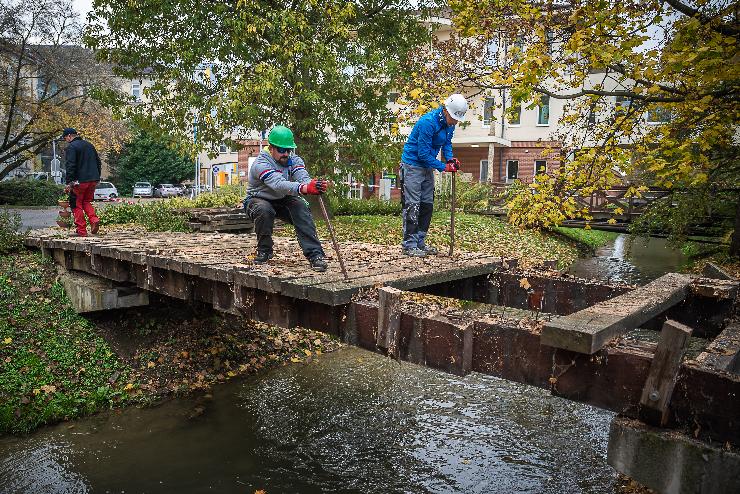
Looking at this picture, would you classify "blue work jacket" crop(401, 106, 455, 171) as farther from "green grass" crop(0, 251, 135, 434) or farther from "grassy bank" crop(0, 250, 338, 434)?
"green grass" crop(0, 251, 135, 434)

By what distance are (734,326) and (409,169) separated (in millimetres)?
3581

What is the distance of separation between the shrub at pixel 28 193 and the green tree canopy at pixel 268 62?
1627 cm

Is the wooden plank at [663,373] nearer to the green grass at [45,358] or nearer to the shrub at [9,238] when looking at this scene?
the green grass at [45,358]

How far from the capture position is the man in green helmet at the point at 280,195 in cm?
598

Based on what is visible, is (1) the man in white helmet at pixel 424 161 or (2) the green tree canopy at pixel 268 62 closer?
(1) the man in white helmet at pixel 424 161

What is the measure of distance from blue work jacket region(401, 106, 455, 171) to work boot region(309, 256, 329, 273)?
168 centimetres

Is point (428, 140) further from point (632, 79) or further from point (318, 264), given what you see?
point (632, 79)

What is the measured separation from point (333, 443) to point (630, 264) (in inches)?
621

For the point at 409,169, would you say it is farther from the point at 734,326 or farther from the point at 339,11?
the point at 339,11

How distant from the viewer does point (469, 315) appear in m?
4.37

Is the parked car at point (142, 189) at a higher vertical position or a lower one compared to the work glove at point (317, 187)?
lower

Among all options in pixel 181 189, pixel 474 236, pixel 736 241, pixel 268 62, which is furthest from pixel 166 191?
pixel 736 241

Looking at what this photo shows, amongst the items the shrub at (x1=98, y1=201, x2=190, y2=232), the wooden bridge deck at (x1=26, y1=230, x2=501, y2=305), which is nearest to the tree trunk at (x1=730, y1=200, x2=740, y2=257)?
the wooden bridge deck at (x1=26, y1=230, x2=501, y2=305)

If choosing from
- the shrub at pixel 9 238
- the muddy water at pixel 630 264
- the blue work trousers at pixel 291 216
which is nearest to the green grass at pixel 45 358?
the shrub at pixel 9 238
